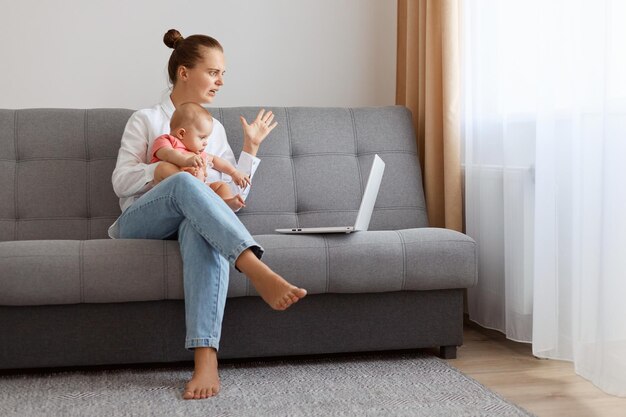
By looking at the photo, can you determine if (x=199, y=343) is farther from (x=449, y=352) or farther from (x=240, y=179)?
Result: (x=449, y=352)

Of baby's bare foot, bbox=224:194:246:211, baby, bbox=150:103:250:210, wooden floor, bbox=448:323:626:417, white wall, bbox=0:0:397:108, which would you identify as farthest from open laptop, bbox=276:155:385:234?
white wall, bbox=0:0:397:108

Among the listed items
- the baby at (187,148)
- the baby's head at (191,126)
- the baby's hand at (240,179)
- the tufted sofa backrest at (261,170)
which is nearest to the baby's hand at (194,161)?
the baby at (187,148)

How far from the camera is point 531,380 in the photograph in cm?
228

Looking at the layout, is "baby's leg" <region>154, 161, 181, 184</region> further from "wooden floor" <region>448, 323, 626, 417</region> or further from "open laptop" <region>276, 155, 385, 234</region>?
"wooden floor" <region>448, 323, 626, 417</region>

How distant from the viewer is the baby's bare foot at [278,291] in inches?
80.8

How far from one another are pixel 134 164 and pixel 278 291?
2.64 ft

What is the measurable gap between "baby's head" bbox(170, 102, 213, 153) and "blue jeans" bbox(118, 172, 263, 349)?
26 centimetres

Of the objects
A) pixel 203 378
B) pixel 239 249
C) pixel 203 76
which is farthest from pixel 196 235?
pixel 203 76

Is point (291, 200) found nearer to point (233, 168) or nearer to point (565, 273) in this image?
point (233, 168)

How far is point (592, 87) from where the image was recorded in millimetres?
2115

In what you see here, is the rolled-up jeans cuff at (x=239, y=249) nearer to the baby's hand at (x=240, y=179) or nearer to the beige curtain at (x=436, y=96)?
the baby's hand at (x=240, y=179)

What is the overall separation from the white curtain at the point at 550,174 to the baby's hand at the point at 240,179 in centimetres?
83

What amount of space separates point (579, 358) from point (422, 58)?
1494mm

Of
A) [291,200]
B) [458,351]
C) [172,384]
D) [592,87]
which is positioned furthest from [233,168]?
[592,87]
